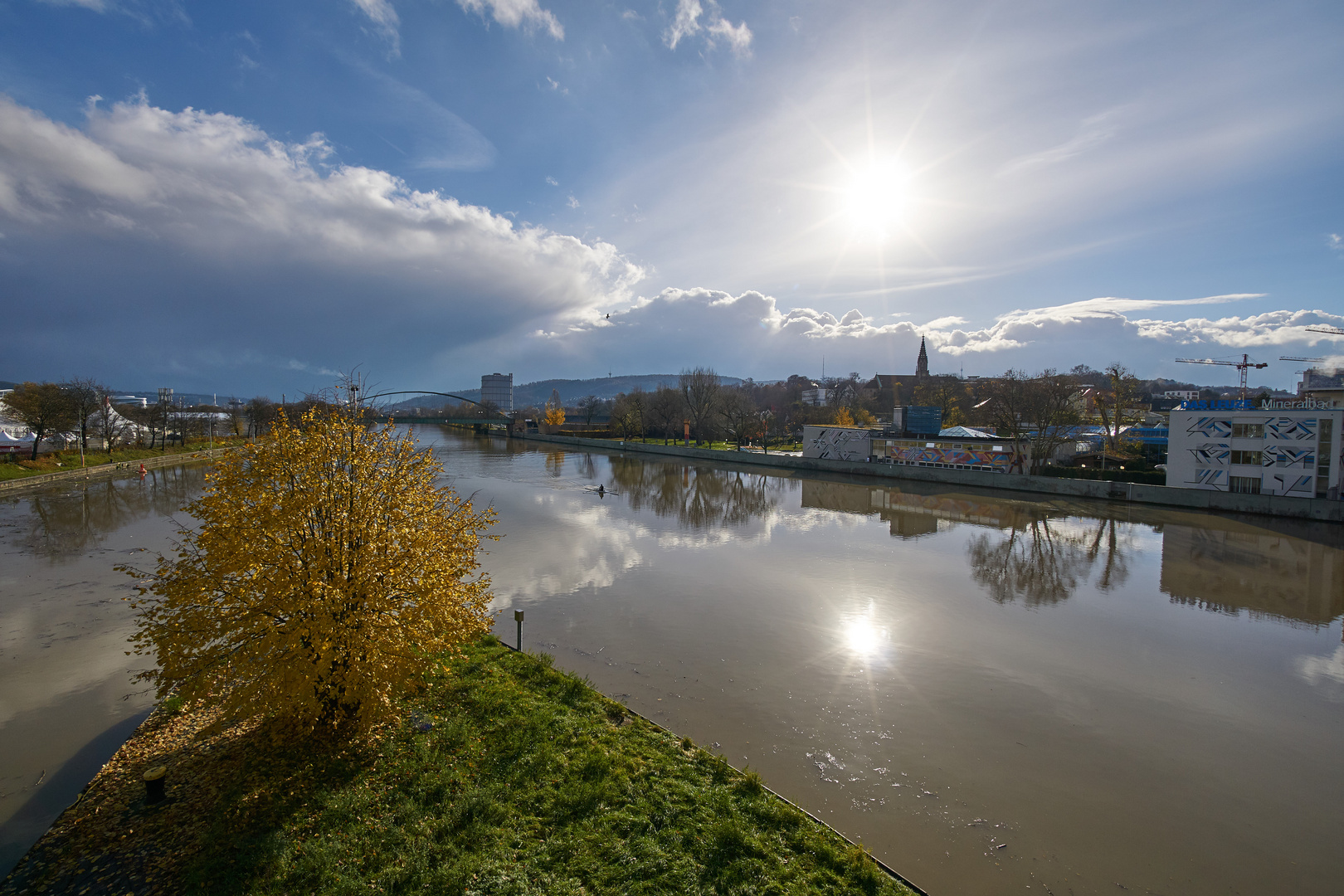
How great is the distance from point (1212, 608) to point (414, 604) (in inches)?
716

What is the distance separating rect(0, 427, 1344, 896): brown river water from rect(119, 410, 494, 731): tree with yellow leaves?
2558 millimetres

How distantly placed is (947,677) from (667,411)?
58913 mm

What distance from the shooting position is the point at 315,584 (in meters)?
5.75

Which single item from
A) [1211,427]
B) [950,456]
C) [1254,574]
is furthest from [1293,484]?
[950,456]

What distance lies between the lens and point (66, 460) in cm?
3731

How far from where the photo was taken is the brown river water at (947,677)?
5980 millimetres

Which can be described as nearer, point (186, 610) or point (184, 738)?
point (186, 610)

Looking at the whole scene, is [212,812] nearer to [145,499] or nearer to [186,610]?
[186,610]

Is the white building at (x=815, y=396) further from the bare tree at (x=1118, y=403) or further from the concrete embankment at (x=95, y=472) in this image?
the concrete embankment at (x=95, y=472)

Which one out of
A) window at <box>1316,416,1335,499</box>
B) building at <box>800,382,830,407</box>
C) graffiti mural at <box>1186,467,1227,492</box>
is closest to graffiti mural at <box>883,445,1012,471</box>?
graffiti mural at <box>1186,467,1227,492</box>

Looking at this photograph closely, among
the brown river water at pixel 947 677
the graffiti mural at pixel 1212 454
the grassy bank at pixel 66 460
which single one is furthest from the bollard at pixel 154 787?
the graffiti mural at pixel 1212 454

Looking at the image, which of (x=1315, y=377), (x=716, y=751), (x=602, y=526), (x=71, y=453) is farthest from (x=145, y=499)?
(x=1315, y=377)

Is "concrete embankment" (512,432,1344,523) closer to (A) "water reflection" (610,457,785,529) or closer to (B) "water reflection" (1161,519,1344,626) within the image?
(B) "water reflection" (1161,519,1344,626)

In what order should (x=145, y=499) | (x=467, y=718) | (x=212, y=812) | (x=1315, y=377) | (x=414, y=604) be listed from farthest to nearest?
(x=1315, y=377)
(x=145, y=499)
(x=467, y=718)
(x=414, y=604)
(x=212, y=812)
